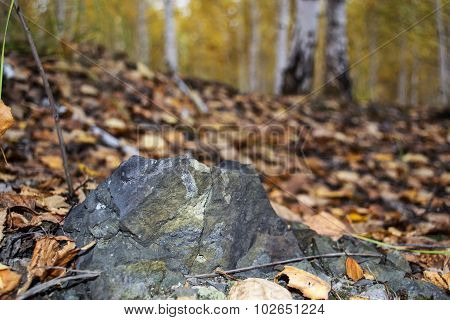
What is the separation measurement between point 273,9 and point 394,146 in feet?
49.5

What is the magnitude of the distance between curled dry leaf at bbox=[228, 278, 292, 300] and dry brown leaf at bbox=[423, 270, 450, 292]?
66 centimetres

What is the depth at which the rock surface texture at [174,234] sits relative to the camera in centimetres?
111

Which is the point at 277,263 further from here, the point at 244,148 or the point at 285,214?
the point at 244,148

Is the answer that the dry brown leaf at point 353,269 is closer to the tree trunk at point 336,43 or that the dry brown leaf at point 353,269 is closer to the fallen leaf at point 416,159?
the fallen leaf at point 416,159

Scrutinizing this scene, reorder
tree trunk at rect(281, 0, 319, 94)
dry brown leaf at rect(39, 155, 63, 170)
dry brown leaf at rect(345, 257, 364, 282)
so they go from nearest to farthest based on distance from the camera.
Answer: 1. dry brown leaf at rect(345, 257, 364, 282)
2. dry brown leaf at rect(39, 155, 63, 170)
3. tree trunk at rect(281, 0, 319, 94)

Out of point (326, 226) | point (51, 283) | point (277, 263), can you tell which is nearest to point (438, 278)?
point (326, 226)

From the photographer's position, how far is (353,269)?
4.38ft

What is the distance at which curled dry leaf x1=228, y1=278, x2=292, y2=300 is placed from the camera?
43.2 inches

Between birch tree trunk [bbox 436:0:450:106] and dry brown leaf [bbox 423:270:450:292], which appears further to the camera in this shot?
birch tree trunk [bbox 436:0:450:106]

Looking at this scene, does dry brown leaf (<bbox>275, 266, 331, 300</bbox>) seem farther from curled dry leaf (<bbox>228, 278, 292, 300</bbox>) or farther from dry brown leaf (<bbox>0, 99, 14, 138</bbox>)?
dry brown leaf (<bbox>0, 99, 14, 138</bbox>)

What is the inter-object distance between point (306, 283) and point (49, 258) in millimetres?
840

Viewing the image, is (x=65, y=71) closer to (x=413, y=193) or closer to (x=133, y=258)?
(x=133, y=258)

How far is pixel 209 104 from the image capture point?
3.86 meters

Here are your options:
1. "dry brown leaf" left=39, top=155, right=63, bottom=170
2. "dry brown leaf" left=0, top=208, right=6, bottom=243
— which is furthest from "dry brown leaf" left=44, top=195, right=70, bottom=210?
"dry brown leaf" left=39, top=155, right=63, bottom=170
